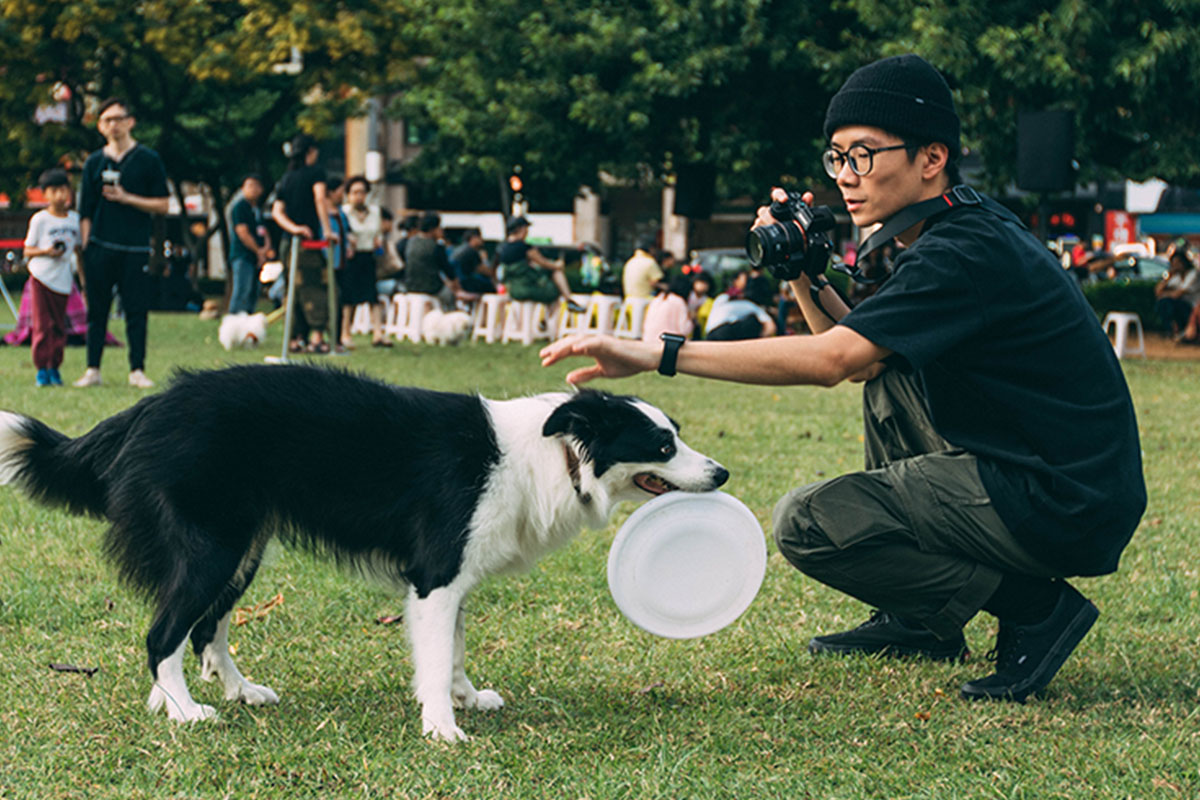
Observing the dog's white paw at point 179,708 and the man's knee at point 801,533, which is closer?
the dog's white paw at point 179,708

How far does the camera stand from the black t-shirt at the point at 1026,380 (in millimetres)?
3189

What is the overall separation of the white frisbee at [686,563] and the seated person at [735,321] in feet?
30.4

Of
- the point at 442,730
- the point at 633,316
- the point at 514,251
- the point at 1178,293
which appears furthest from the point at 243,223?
the point at 1178,293

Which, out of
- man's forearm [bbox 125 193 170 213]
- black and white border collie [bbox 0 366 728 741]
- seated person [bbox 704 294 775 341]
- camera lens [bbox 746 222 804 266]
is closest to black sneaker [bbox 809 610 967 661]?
black and white border collie [bbox 0 366 728 741]

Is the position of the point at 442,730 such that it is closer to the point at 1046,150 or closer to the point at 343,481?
the point at 343,481

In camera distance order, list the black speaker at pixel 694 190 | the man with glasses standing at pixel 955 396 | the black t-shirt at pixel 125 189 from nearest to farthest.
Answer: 1. the man with glasses standing at pixel 955 396
2. the black t-shirt at pixel 125 189
3. the black speaker at pixel 694 190

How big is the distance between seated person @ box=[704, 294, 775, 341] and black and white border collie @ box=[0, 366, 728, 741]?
952 centimetres

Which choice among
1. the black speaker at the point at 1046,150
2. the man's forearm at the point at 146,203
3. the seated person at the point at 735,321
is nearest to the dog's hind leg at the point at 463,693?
the man's forearm at the point at 146,203

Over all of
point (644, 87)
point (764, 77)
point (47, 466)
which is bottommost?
point (47, 466)

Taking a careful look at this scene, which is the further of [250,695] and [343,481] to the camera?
[250,695]

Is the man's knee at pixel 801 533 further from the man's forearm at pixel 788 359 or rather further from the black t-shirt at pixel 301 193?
the black t-shirt at pixel 301 193

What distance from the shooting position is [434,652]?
3.29 meters

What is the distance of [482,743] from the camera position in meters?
3.20

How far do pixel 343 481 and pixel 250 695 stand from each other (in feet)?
2.24
